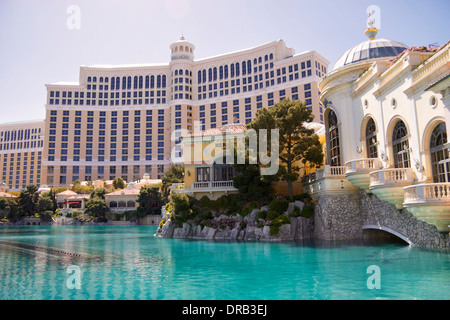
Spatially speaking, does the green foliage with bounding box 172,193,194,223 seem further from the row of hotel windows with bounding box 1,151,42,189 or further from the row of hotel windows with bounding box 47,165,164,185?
the row of hotel windows with bounding box 1,151,42,189

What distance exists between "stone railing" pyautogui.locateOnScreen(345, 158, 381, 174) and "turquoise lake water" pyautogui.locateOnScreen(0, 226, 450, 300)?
4792mm

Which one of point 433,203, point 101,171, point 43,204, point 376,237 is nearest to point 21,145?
point 101,171

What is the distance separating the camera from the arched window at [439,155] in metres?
17.0

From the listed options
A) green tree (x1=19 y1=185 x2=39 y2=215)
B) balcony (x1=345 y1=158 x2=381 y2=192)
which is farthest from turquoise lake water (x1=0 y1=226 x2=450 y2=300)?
green tree (x1=19 y1=185 x2=39 y2=215)

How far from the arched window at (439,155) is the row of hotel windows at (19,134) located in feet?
545

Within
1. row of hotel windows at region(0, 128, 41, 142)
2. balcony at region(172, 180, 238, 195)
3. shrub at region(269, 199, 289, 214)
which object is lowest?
shrub at region(269, 199, 289, 214)

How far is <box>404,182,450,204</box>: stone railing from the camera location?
15.4m

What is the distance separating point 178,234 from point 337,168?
50.8ft

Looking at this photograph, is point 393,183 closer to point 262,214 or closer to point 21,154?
point 262,214

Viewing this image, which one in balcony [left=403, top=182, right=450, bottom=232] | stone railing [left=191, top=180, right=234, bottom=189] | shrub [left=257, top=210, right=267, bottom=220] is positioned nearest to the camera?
balcony [left=403, top=182, right=450, bottom=232]

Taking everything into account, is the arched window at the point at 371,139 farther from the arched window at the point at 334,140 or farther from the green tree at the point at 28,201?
the green tree at the point at 28,201
